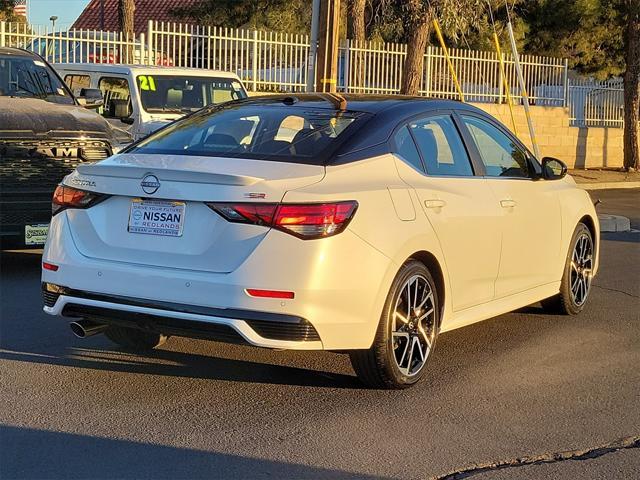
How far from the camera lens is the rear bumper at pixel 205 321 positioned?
5035mm

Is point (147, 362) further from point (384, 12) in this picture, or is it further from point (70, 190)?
point (384, 12)

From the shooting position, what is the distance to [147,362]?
6141mm

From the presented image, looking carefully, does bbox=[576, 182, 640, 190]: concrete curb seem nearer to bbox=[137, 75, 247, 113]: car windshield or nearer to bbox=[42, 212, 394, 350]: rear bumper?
bbox=[137, 75, 247, 113]: car windshield

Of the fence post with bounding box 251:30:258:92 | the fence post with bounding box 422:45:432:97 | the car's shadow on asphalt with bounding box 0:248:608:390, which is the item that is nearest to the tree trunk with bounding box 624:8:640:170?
the fence post with bounding box 422:45:432:97

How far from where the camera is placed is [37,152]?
8.75m

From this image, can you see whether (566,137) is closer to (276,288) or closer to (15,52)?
(15,52)

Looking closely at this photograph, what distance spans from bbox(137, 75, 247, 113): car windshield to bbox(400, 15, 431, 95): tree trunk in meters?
7.28

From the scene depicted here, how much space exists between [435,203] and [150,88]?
26.1ft

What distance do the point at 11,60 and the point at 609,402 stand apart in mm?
7246

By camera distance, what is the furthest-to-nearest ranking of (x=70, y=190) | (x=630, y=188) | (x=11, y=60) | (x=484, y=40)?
(x=484, y=40) < (x=630, y=188) < (x=11, y=60) < (x=70, y=190)

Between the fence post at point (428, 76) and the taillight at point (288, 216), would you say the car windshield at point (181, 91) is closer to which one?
the taillight at point (288, 216)

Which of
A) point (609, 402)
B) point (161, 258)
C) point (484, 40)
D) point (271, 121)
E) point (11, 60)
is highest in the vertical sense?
point (484, 40)

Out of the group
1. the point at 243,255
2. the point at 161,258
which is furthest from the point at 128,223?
the point at 243,255

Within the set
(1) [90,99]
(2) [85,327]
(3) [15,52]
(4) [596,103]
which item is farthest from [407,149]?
(4) [596,103]
